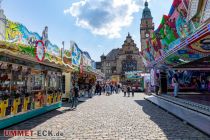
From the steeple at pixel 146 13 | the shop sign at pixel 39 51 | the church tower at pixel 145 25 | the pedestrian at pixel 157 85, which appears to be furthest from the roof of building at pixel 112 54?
the shop sign at pixel 39 51

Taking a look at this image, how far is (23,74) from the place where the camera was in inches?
400

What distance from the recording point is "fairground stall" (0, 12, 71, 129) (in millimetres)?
7625

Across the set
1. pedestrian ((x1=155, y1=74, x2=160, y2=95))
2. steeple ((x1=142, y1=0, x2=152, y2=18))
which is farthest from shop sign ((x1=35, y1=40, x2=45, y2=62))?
steeple ((x1=142, y1=0, x2=152, y2=18))

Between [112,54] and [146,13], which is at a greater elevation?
[146,13]

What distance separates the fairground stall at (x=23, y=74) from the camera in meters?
7.62

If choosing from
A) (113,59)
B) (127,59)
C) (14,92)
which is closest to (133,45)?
(127,59)

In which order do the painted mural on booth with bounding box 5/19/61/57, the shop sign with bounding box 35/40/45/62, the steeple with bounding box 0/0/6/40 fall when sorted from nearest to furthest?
the steeple with bounding box 0/0/6/40 < the painted mural on booth with bounding box 5/19/61/57 < the shop sign with bounding box 35/40/45/62

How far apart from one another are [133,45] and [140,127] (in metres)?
72.1

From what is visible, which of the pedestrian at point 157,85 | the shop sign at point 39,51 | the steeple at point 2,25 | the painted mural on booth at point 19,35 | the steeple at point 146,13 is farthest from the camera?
the steeple at point 146,13

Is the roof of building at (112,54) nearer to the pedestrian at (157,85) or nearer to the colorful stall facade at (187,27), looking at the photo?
the pedestrian at (157,85)

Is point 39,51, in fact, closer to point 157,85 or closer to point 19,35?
point 19,35

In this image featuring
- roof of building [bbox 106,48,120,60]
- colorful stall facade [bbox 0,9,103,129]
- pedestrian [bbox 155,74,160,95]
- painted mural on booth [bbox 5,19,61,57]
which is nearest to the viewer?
painted mural on booth [bbox 5,19,61,57]

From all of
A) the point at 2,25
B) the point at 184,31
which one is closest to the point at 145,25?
the point at 184,31

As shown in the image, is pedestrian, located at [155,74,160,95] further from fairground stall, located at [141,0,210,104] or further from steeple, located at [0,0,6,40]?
steeple, located at [0,0,6,40]
